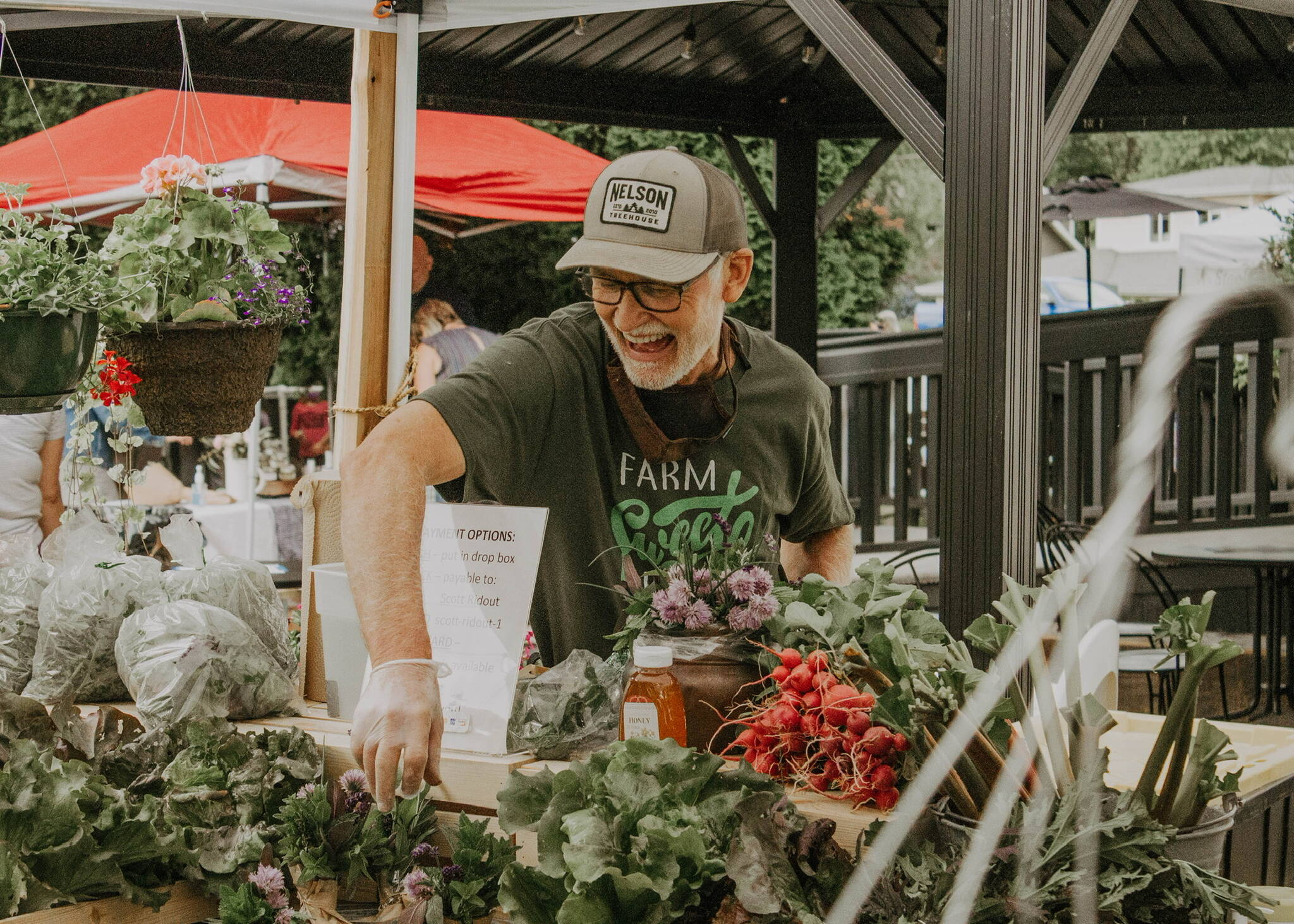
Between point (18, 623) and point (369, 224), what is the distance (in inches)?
39.9

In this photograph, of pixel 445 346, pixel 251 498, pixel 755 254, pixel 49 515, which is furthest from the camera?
pixel 755 254

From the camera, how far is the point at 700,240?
2.12 m

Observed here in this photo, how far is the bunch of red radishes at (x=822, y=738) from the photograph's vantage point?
1.58 meters

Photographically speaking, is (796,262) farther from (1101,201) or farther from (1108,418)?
(1101,201)

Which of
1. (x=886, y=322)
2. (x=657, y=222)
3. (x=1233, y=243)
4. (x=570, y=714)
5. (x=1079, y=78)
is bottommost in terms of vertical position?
(x=570, y=714)

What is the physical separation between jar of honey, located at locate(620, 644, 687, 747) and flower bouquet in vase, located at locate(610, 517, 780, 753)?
31mm

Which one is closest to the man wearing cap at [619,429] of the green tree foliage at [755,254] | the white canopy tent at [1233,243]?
the white canopy tent at [1233,243]

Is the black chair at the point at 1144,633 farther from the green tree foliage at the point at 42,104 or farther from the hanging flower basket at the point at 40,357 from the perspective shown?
the green tree foliage at the point at 42,104

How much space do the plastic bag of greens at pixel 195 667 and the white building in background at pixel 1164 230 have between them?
787 cm

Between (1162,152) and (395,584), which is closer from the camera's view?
(395,584)

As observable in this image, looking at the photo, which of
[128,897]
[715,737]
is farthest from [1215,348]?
[128,897]

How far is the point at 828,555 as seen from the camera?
2676mm

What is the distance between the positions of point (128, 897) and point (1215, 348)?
6.47 m

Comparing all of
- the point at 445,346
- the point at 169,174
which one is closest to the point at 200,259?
the point at 169,174
